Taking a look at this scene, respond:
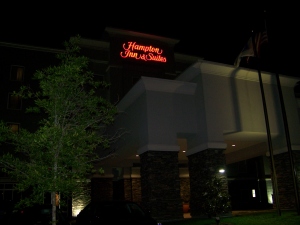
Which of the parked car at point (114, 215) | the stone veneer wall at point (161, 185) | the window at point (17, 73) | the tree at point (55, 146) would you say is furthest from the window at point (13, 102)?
the parked car at point (114, 215)

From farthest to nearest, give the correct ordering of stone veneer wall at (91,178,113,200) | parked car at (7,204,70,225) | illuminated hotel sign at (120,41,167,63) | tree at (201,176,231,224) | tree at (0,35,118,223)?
illuminated hotel sign at (120,41,167,63), stone veneer wall at (91,178,113,200), tree at (201,176,231,224), parked car at (7,204,70,225), tree at (0,35,118,223)

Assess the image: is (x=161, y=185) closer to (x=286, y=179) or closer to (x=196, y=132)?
(x=196, y=132)

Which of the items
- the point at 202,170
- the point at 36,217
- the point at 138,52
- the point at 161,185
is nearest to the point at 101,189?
the point at 161,185

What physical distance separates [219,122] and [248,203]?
614 inches

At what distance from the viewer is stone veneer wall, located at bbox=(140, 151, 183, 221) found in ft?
53.3

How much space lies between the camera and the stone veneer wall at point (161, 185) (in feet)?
53.3

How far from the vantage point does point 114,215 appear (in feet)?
35.9

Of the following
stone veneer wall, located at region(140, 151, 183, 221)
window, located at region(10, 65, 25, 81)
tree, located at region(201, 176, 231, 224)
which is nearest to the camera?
tree, located at region(201, 176, 231, 224)

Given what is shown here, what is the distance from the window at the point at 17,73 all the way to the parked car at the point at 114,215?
2439cm

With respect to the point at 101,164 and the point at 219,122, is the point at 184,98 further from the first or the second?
the point at 101,164

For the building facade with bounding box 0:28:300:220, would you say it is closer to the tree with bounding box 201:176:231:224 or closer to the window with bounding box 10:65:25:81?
the tree with bounding box 201:176:231:224

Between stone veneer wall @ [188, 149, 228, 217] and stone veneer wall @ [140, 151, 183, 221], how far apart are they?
132 centimetres

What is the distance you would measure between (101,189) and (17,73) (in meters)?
15.4

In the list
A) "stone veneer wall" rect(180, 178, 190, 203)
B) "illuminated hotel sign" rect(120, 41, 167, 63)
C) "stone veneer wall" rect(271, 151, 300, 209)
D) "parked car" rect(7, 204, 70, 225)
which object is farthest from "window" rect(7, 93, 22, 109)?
"stone veneer wall" rect(271, 151, 300, 209)
